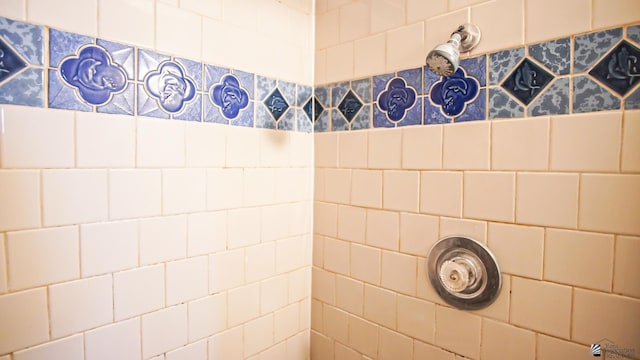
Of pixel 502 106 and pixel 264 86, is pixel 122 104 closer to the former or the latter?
pixel 264 86

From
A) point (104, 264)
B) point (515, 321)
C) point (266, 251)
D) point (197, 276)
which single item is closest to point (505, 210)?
point (515, 321)

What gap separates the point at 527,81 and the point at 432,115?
8.7 inches

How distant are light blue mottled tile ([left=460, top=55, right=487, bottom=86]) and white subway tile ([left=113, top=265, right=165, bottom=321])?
2.99 ft

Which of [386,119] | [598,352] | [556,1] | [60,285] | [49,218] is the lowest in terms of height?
[598,352]

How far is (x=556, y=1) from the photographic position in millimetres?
656

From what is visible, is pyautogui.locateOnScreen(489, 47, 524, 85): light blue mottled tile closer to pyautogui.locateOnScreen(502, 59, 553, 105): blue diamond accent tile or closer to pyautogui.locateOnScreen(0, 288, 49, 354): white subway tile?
pyautogui.locateOnScreen(502, 59, 553, 105): blue diamond accent tile

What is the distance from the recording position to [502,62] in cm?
73

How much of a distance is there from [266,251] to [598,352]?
2.74 ft

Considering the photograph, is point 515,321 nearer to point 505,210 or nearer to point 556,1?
point 505,210

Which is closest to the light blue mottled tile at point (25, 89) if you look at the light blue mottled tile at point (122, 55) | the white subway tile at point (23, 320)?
the light blue mottled tile at point (122, 55)

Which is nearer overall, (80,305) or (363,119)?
(80,305)

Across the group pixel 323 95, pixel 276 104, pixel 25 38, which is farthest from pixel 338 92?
pixel 25 38

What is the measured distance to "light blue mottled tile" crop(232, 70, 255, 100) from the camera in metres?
0.94

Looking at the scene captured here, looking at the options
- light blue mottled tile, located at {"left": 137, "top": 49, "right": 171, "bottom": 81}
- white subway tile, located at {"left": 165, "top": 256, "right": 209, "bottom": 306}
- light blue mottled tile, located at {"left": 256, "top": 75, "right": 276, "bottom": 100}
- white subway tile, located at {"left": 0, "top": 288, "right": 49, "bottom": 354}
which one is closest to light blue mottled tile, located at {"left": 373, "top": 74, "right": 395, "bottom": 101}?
light blue mottled tile, located at {"left": 256, "top": 75, "right": 276, "bottom": 100}
